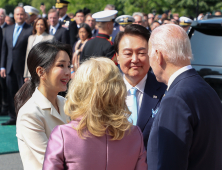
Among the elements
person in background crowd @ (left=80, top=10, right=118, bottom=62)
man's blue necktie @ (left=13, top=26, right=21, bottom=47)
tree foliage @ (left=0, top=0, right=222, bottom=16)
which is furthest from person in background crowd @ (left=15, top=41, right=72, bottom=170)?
tree foliage @ (left=0, top=0, right=222, bottom=16)

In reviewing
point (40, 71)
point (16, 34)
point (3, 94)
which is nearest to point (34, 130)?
point (40, 71)

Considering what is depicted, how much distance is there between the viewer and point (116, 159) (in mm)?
1683

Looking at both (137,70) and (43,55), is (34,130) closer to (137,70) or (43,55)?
(43,55)

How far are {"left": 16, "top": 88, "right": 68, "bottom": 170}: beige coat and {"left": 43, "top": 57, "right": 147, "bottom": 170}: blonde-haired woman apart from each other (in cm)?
49

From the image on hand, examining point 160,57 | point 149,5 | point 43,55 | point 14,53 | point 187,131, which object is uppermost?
point 160,57

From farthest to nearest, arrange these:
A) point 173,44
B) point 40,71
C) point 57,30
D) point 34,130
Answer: point 57,30, point 40,71, point 34,130, point 173,44

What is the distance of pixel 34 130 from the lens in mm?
2143

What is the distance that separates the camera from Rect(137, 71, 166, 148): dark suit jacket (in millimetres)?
2557

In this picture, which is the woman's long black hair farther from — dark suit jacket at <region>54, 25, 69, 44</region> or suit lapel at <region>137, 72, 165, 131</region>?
dark suit jacket at <region>54, 25, 69, 44</region>

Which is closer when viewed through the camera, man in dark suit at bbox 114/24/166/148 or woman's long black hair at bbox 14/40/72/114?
woman's long black hair at bbox 14/40/72/114

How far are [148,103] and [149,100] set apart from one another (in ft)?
0.11

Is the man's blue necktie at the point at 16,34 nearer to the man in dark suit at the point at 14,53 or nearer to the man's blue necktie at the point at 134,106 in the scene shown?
the man in dark suit at the point at 14,53

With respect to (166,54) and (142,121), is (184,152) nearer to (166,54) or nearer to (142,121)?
(166,54)

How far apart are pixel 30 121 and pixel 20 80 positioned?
5.31 metres
